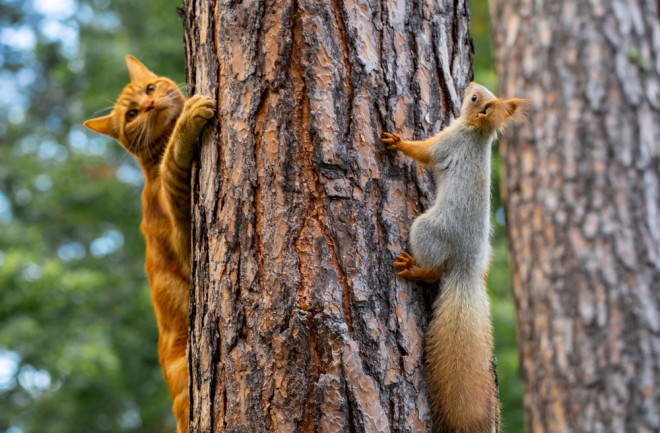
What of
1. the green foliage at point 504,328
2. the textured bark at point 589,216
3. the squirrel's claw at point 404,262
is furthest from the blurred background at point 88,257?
the squirrel's claw at point 404,262

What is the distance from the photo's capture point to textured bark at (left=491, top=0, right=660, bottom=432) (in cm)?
344

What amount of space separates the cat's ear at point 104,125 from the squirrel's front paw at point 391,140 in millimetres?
2103

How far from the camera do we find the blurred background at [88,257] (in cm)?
505

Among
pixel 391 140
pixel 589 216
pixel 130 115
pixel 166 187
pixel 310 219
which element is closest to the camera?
pixel 310 219

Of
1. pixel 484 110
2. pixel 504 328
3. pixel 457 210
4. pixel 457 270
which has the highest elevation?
pixel 484 110

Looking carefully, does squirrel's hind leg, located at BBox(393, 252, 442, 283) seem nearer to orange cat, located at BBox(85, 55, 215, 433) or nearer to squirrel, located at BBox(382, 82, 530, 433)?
squirrel, located at BBox(382, 82, 530, 433)

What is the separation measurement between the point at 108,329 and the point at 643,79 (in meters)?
5.90

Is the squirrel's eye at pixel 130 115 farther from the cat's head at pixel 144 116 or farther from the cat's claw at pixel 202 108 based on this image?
the cat's claw at pixel 202 108

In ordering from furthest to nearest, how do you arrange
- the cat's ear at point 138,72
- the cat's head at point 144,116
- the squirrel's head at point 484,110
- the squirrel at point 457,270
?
the cat's ear at point 138,72 → the cat's head at point 144,116 → the squirrel's head at point 484,110 → the squirrel at point 457,270

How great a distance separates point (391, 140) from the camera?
180 cm

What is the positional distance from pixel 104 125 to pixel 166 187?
1155 mm

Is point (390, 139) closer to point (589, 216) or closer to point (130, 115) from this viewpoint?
point (130, 115)

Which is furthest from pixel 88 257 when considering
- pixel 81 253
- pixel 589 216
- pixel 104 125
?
pixel 589 216

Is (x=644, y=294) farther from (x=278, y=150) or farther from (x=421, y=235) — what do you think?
(x=278, y=150)
